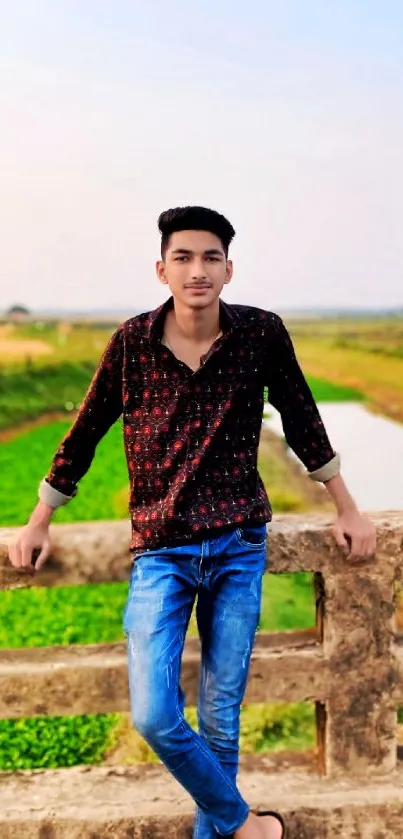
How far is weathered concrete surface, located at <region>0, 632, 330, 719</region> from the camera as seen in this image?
2271 millimetres

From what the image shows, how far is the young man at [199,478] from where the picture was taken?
→ 197cm

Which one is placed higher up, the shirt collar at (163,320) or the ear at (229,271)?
the ear at (229,271)

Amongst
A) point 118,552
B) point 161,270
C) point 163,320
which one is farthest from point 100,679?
point 161,270

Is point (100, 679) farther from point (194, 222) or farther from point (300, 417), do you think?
point (194, 222)

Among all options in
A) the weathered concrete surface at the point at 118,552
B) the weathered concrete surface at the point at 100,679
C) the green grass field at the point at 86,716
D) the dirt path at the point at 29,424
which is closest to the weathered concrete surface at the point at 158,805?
the weathered concrete surface at the point at 100,679

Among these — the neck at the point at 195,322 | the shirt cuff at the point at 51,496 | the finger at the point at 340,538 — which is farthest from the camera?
the finger at the point at 340,538

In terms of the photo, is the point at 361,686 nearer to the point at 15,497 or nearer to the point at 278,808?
the point at 278,808

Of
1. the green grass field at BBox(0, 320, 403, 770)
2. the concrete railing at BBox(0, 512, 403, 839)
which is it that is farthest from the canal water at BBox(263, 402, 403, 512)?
the concrete railing at BBox(0, 512, 403, 839)

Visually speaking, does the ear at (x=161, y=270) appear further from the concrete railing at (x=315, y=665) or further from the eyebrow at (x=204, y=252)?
the concrete railing at (x=315, y=665)

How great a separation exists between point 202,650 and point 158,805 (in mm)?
506

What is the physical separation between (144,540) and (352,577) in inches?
23.3

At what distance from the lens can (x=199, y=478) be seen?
6.57 feet

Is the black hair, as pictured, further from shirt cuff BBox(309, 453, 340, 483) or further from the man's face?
shirt cuff BBox(309, 453, 340, 483)

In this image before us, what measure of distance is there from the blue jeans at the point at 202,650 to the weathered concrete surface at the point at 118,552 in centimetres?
17
